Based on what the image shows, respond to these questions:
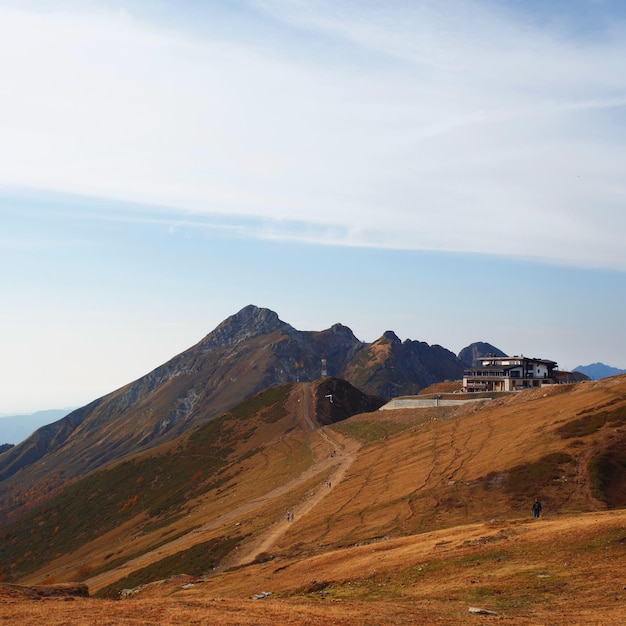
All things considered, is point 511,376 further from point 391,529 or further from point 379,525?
point 391,529

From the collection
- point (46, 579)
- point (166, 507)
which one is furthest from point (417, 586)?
point (166, 507)

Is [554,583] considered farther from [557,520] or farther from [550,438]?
[550,438]

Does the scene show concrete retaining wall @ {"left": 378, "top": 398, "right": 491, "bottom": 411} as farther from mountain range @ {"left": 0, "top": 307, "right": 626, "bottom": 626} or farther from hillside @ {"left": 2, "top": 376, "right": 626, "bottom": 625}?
hillside @ {"left": 2, "top": 376, "right": 626, "bottom": 625}

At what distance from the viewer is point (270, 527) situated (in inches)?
3152

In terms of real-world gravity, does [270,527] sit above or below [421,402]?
below

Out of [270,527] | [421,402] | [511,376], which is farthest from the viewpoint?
[511,376]

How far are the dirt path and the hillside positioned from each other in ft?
1.46

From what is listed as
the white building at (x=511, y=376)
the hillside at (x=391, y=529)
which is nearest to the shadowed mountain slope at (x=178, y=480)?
the hillside at (x=391, y=529)

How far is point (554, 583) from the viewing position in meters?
35.9

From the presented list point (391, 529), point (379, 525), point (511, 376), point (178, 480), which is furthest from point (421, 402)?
point (391, 529)

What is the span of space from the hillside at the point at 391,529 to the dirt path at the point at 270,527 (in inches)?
17.5

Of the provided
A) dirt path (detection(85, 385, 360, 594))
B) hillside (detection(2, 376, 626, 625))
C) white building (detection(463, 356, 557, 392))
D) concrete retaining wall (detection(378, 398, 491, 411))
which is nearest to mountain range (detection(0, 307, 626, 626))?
hillside (detection(2, 376, 626, 625))

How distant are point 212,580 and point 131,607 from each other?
21.5 metres

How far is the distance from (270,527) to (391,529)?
22.6m
